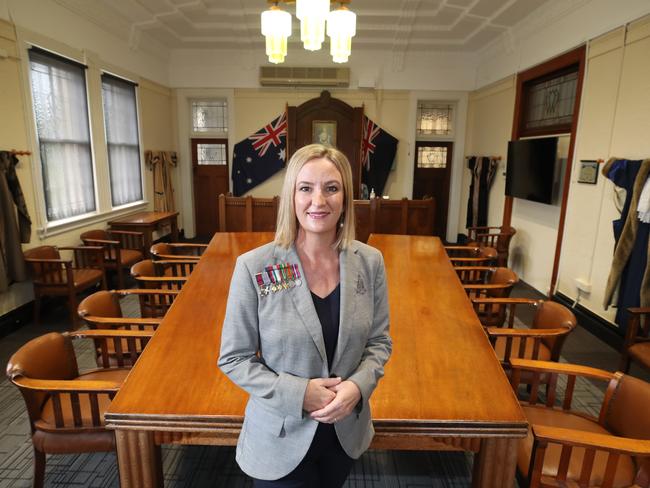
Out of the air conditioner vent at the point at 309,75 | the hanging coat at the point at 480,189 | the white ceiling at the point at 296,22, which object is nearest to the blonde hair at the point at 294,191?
the white ceiling at the point at 296,22

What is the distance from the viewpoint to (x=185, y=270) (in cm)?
327

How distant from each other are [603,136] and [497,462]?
3.37 m

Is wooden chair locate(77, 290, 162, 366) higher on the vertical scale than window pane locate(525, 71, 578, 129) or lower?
lower

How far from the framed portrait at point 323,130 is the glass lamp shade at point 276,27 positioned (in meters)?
3.42

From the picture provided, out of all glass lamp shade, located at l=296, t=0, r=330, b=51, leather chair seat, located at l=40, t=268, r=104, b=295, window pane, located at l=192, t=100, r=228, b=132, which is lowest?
leather chair seat, located at l=40, t=268, r=104, b=295

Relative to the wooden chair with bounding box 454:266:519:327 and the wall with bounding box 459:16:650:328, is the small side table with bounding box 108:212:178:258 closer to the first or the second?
the wooden chair with bounding box 454:266:519:327

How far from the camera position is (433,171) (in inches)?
287

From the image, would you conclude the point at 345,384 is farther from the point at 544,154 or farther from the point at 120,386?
the point at 544,154

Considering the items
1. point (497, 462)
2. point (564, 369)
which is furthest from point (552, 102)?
point (497, 462)

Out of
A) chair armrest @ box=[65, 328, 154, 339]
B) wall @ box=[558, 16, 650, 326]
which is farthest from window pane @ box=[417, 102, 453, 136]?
chair armrest @ box=[65, 328, 154, 339]

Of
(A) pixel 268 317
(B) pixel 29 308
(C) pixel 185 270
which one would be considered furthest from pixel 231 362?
(B) pixel 29 308

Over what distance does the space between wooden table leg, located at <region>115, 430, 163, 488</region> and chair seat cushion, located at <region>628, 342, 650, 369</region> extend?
2502 millimetres

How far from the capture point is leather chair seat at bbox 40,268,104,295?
3492 mm

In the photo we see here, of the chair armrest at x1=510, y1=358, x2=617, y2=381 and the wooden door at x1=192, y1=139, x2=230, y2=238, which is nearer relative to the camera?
the chair armrest at x1=510, y1=358, x2=617, y2=381
